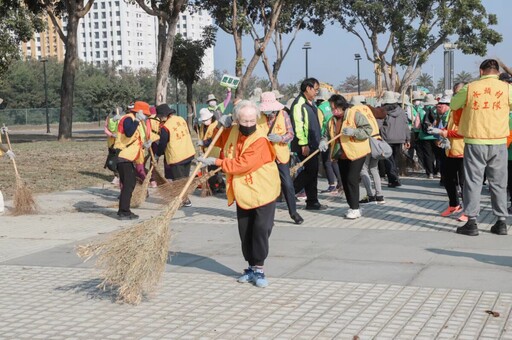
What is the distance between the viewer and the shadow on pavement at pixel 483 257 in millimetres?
7617

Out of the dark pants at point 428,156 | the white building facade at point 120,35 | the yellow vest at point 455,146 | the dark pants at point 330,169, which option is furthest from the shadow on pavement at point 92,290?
the white building facade at point 120,35

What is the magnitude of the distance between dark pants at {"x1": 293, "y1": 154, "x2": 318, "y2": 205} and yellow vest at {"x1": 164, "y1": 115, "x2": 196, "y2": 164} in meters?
1.82

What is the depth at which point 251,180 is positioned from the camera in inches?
267

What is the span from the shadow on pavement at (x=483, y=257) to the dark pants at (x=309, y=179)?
3.43 m

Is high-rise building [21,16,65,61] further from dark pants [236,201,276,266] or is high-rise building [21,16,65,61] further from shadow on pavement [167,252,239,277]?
dark pants [236,201,276,266]

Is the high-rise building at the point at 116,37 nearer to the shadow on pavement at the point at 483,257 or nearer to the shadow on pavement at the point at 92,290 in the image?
the shadow on pavement at the point at 483,257

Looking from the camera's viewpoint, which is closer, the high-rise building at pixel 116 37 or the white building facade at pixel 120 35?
the high-rise building at pixel 116 37

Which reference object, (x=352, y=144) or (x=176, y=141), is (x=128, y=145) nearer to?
(x=176, y=141)

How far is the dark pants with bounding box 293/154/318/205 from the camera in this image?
11.5m

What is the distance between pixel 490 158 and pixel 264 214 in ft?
11.1

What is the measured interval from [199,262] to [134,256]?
72.1 inches

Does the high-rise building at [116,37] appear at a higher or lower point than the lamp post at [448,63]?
higher

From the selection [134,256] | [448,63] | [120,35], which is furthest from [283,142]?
[120,35]

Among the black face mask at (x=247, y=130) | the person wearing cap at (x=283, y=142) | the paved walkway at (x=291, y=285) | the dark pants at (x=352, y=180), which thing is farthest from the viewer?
the dark pants at (x=352, y=180)
